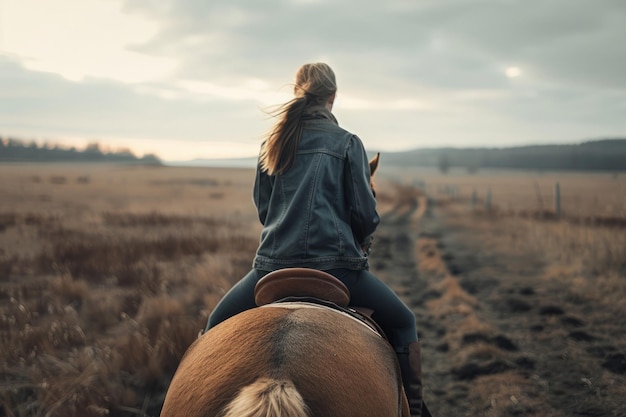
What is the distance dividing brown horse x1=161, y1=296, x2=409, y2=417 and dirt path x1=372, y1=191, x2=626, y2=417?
2.94 meters

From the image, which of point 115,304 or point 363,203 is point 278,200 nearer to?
point 363,203

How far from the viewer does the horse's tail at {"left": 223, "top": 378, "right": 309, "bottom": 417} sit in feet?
4.53

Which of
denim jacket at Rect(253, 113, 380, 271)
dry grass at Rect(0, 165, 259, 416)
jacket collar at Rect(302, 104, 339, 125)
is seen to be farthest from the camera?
dry grass at Rect(0, 165, 259, 416)

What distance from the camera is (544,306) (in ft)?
23.3

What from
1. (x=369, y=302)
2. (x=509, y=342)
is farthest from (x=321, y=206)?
(x=509, y=342)

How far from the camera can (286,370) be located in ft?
5.00

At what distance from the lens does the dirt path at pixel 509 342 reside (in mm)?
4320

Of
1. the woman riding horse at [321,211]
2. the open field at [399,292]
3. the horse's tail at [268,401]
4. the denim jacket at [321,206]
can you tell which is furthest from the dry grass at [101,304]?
the horse's tail at [268,401]

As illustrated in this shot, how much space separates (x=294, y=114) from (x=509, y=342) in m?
4.64

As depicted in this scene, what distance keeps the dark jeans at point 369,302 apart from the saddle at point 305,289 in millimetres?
215

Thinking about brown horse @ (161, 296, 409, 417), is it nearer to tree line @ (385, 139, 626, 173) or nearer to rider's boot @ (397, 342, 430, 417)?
rider's boot @ (397, 342, 430, 417)

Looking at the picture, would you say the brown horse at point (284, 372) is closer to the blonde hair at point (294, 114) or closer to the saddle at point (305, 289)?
the saddle at point (305, 289)

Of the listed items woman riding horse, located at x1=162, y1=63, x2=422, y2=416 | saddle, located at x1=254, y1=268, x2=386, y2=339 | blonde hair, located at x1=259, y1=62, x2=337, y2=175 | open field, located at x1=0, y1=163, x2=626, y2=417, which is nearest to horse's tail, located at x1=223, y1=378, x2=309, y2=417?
saddle, located at x1=254, y1=268, x2=386, y2=339

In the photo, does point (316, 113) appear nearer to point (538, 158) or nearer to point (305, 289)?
point (305, 289)
